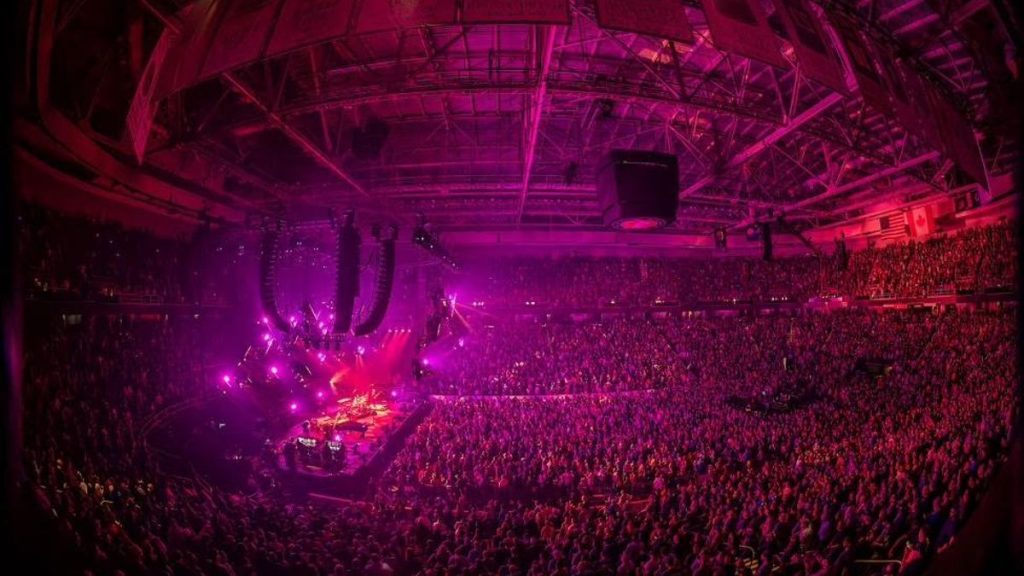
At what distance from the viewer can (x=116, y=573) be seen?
3.44 m

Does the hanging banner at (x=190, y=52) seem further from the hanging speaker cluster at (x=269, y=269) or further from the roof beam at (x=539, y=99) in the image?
the hanging speaker cluster at (x=269, y=269)

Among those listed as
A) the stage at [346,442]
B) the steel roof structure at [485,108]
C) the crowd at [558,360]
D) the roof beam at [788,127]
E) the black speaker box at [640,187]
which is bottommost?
the stage at [346,442]

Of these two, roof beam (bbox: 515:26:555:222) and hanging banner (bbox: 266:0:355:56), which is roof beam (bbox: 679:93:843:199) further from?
hanging banner (bbox: 266:0:355:56)

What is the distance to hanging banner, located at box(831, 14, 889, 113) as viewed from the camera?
16.9 feet

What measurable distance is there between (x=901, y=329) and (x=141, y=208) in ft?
85.8

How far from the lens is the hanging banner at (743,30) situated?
4125 mm

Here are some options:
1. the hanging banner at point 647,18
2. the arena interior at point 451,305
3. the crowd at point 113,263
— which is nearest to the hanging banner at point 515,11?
the arena interior at point 451,305

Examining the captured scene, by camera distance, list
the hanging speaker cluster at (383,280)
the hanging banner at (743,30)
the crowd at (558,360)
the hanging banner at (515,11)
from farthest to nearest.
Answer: the crowd at (558,360) → the hanging speaker cluster at (383,280) → the hanging banner at (743,30) → the hanging banner at (515,11)

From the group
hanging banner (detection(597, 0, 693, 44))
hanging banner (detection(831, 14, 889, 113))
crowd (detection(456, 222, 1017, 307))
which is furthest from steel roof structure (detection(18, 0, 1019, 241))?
crowd (detection(456, 222, 1017, 307))

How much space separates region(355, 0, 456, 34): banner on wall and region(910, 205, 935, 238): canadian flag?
20778mm

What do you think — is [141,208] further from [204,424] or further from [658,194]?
[658,194]

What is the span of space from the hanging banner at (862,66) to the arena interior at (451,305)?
0.06 m

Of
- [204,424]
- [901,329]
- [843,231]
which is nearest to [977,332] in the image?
[901,329]

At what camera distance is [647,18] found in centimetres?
380
